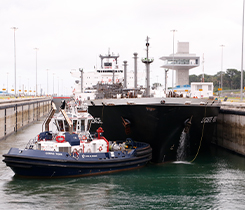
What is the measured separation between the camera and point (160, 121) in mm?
22000

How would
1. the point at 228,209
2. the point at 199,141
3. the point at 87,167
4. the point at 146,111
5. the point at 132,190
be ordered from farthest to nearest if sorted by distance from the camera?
the point at 199,141 → the point at 146,111 → the point at 87,167 → the point at 132,190 → the point at 228,209

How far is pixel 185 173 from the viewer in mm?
20500

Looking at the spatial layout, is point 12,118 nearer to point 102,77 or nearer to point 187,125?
point 102,77

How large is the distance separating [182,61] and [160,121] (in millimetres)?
56857

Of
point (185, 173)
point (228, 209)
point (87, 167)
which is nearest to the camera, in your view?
point (228, 209)

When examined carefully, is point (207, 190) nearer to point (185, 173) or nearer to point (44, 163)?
point (185, 173)

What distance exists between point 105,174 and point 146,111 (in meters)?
5.29

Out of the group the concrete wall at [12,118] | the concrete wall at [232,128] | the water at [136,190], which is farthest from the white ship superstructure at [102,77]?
the water at [136,190]

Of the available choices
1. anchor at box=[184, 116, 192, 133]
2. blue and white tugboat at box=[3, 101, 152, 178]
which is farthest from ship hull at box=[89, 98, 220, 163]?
blue and white tugboat at box=[3, 101, 152, 178]

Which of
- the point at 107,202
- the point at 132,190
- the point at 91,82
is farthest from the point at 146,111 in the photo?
the point at 91,82

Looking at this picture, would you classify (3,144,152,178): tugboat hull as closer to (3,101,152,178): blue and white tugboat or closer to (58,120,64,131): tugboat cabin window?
(3,101,152,178): blue and white tugboat

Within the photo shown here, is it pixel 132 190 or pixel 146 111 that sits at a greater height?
pixel 146 111

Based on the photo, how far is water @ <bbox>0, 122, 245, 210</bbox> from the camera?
15219mm

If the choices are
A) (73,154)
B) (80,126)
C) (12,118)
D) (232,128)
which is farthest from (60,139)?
(12,118)
